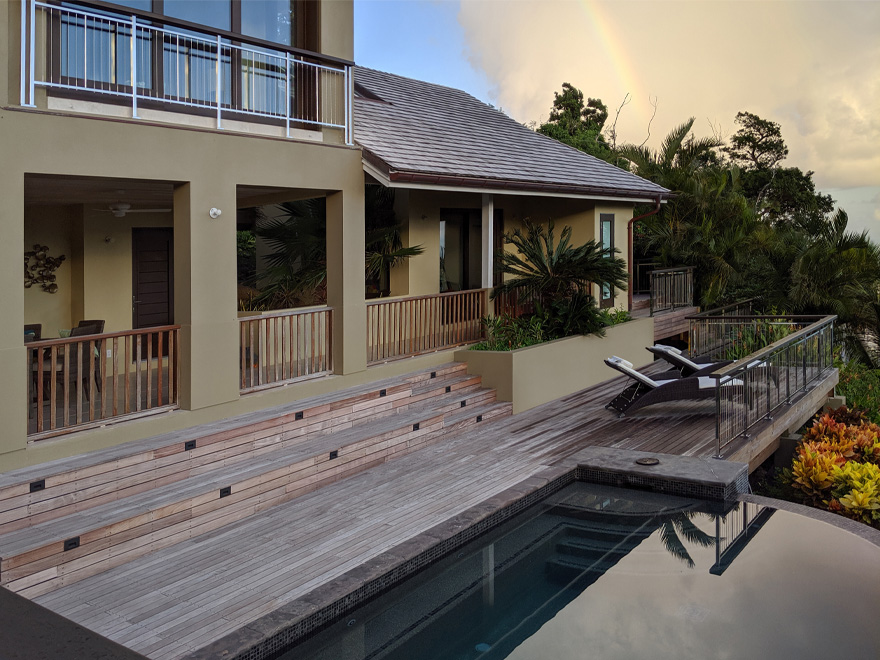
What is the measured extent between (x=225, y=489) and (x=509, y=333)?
710 cm

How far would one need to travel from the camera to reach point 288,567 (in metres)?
6.67

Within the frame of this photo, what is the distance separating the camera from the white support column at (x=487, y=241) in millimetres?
14109

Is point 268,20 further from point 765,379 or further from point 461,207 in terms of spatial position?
point 765,379

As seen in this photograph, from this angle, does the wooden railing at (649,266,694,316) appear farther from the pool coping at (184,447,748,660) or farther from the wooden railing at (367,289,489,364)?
the pool coping at (184,447,748,660)

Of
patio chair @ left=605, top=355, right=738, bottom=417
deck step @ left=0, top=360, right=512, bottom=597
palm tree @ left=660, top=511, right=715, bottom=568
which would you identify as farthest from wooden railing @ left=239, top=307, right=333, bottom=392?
palm tree @ left=660, top=511, right=715, bottom=568

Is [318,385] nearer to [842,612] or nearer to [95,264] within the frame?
[95,264]

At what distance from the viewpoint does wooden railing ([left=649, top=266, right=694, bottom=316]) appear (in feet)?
67.4

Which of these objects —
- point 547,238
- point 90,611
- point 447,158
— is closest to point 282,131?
point 447,158

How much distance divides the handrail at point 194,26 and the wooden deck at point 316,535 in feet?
17.8

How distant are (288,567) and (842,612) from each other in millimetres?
4484

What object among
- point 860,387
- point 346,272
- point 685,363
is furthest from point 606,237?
point 346,272

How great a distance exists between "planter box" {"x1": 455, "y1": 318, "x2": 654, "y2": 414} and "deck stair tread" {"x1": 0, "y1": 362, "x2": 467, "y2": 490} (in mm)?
606

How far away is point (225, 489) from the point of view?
7.93 m

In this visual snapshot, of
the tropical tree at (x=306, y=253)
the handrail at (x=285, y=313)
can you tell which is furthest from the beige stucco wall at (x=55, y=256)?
the handrail at (x=285, y=313)
